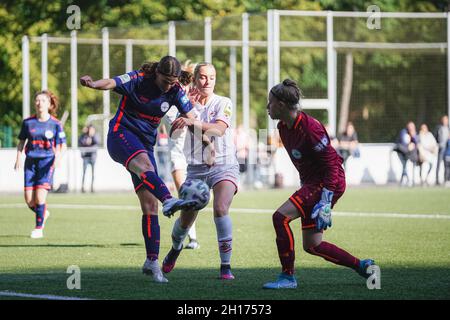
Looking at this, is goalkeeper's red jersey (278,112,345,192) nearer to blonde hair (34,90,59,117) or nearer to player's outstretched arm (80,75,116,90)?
player's outstretched arm (80,75,116,90)

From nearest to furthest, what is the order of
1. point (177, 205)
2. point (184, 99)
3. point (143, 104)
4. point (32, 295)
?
point (32, 295), point (177, 205), point (143, 104), point (184, 99)

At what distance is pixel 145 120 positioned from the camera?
10172 millimetres

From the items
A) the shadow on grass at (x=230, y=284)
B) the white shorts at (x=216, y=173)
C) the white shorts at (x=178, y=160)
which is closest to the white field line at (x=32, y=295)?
the shadow on grass at (x=230, y=284)

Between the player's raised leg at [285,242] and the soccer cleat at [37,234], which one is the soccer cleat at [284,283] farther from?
the soccer cleat at [37,234]

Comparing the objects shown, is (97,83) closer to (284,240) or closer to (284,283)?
(284,240)

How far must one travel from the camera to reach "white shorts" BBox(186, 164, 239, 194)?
1074cm

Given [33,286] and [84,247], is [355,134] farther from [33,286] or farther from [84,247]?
[33,286]

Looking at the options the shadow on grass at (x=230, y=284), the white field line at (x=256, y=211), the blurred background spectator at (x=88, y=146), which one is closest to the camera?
the shadow on grass at (x=230, y=284)

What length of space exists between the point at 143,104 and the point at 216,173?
115 centimetres

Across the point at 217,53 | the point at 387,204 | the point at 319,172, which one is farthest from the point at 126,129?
the point at 217,53

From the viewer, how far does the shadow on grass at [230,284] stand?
8.80 m

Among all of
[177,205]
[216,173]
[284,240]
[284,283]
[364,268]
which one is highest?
[216,173]

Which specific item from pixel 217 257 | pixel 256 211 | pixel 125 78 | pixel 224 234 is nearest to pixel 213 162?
pixel 224 234

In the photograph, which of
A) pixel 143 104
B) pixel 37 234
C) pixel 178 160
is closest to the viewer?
pixel 143 104
